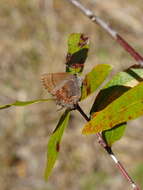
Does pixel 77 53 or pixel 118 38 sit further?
pixel 77 53

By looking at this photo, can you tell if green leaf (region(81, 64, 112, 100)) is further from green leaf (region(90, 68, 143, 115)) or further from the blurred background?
the blurred background

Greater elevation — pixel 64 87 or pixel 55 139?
pixel 64 87

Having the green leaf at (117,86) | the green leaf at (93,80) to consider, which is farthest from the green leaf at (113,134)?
the green leaf at (93,80)

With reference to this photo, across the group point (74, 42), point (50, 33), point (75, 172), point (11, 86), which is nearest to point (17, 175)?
point (75, 172)

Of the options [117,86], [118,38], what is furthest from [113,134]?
[118,38]

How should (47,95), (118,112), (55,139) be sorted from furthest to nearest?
(47,95) < (55,139) < (118,112)

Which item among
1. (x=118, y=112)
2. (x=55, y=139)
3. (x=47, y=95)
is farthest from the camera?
(x=47, y=95)

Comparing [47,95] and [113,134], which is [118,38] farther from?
[47,95]
